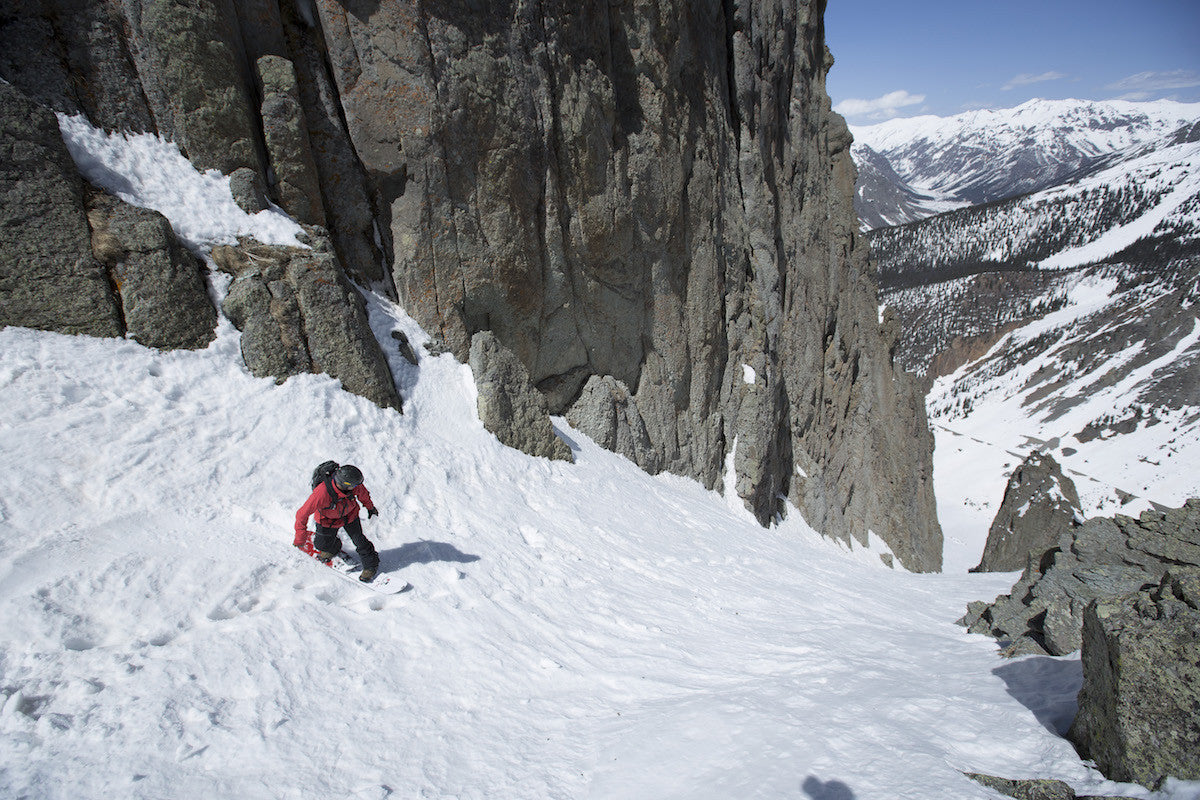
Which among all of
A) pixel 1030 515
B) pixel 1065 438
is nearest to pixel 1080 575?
pixel 1030 515

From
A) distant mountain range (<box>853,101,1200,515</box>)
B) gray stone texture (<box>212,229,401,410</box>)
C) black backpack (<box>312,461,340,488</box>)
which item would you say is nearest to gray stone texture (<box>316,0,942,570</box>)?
gray stone texture (<box>212,229,401,410</box>)

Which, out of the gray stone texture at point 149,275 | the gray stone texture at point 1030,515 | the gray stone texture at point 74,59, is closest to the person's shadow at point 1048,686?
the gray stone texture at point 149,275

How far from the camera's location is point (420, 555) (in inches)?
310

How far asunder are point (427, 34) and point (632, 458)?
11.3 meters

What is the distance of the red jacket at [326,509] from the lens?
6781 mm

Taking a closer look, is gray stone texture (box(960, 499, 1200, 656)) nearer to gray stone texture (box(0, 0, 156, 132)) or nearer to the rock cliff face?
the rock cliff face

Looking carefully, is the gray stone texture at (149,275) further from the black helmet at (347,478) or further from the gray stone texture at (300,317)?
the black helmet at (347,478)

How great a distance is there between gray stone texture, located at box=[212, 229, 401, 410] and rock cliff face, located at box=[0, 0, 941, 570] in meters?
1.80

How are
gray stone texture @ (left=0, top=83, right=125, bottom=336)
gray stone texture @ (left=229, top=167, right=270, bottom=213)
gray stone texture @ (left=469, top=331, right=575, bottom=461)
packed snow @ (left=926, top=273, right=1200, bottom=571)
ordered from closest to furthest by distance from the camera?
gray stone texture @ (left=0, top=83, right=125, bottom=336) < gray stone texture @ (left=229, top=167, right=270, bottom=213) < gray stone texture @ (left=469, top=331, right=575, bottom=461) < packed snow @ (left=926, top=273, right=1200, bottom=571)

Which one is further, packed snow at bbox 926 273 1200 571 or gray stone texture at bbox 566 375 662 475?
packed snow at bbox 926 273 1200 571

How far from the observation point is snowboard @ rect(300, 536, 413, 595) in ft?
22.0

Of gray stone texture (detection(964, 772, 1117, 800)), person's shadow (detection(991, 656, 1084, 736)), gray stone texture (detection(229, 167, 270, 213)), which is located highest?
gray stone texture (detection(229, 167, 270, 213))

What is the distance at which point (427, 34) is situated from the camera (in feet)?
39.4

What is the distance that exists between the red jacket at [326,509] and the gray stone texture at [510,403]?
16.3 ft
